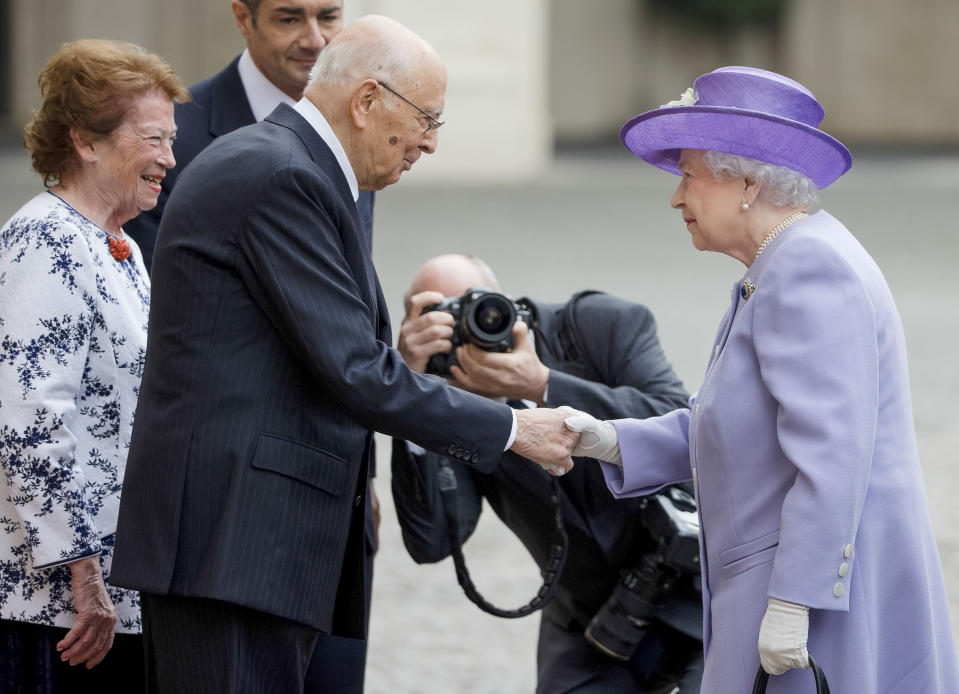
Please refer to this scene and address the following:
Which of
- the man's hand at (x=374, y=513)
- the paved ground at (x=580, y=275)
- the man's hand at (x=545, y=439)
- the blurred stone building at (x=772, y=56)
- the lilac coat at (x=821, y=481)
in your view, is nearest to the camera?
the lilac coat at (x=821, y=481)

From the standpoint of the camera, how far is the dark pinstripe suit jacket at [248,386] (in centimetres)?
238

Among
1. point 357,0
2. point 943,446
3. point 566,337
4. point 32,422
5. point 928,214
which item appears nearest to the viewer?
point 32,422

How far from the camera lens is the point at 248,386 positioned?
239 cm

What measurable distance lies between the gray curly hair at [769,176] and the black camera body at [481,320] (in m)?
0.79

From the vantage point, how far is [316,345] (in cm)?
238

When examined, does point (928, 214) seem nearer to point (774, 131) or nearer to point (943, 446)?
point (943, 446)

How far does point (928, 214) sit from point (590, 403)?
1221 cm

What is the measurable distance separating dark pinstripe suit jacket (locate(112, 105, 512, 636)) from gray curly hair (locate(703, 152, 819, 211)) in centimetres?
67

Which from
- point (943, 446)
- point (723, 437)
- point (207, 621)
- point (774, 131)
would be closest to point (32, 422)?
point (207, 621)

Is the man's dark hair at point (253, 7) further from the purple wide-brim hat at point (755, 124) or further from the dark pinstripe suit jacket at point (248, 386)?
the purple wide-brim hat at point (755, 124)

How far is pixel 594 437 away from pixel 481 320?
52 centimetres

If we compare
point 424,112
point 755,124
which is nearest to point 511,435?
point 424,112

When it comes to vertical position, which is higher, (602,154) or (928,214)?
(602,154)

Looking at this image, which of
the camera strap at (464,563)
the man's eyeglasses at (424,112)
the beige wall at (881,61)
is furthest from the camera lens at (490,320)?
the beige wall at (881,61)
